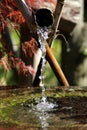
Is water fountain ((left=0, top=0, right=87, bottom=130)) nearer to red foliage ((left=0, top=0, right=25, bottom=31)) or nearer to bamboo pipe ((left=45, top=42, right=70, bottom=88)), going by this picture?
bamboo pipe ((left=45, top=42, right=70, bottom=88))

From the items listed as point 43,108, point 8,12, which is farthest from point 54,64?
point 43,108

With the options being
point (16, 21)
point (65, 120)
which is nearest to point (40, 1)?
point (16, 21)

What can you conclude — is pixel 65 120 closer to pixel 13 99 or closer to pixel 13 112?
pixel 13 112

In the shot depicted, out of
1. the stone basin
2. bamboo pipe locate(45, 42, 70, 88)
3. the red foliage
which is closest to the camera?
the stone basin

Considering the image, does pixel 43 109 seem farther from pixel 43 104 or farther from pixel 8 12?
pixel 8 12

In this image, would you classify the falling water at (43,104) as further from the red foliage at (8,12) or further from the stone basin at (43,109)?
the red foliage at (8,12)

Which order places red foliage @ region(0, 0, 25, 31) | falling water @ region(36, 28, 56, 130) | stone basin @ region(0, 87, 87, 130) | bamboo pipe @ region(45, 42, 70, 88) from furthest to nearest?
red foliage @ region(0, 0, 25, 31) → bamboo pipe @ region(45, 42, 70, 88) → falling water @ region(36, 28, 56, 130) → stone basin @ region(0, 87, 87, 130)

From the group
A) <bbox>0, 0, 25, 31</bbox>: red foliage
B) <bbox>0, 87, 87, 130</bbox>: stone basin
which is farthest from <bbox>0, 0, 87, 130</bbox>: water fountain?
<bbox>0, 0, 25, 31</bbox>: red foliage

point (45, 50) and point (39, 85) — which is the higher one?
point (45, 50)
